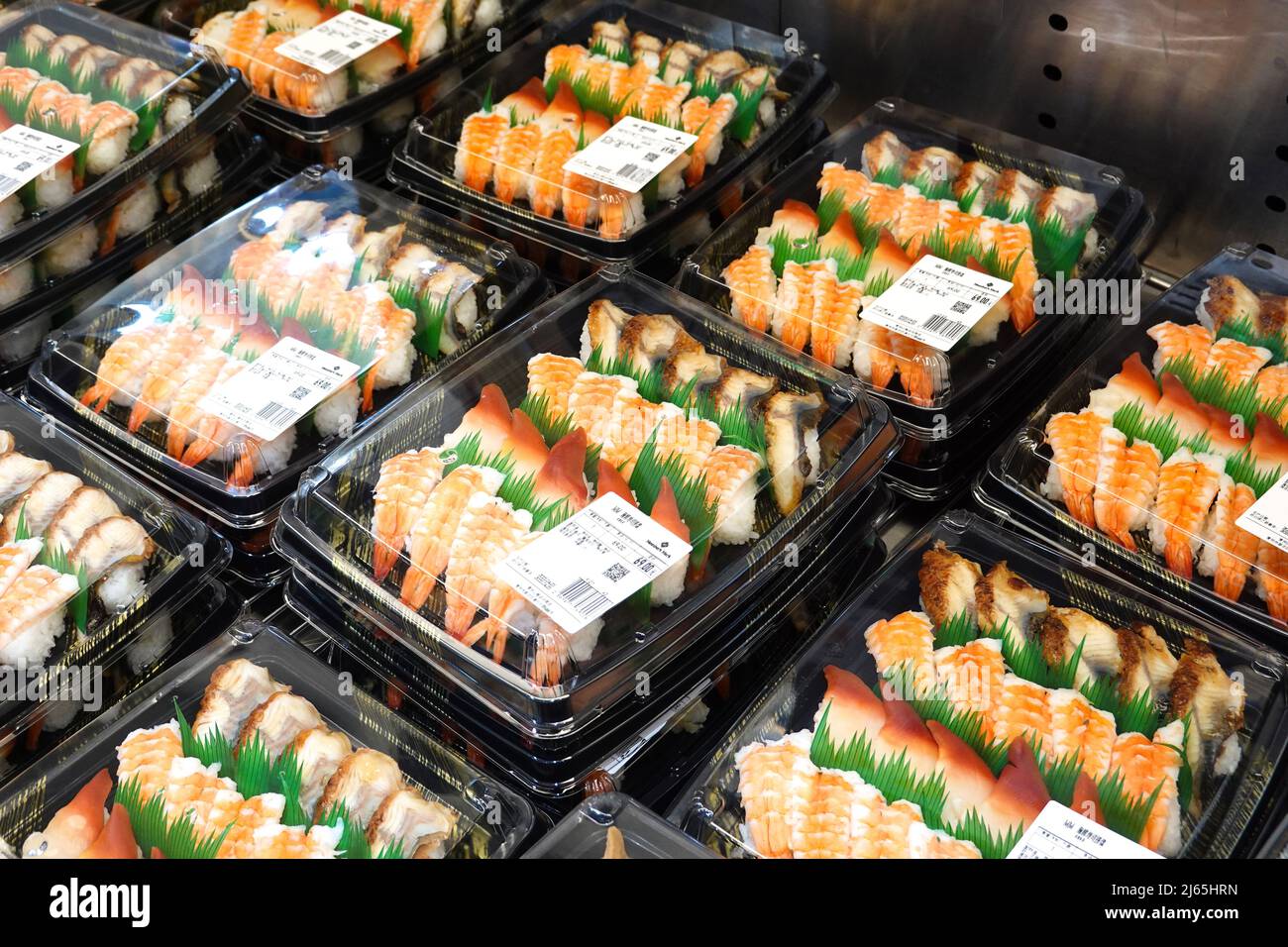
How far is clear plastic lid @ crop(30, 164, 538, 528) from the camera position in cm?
196

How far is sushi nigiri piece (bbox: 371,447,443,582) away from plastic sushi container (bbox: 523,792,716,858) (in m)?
0.47

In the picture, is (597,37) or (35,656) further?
(597,37)

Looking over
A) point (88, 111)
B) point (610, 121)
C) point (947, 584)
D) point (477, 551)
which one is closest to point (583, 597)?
point (477, 551)

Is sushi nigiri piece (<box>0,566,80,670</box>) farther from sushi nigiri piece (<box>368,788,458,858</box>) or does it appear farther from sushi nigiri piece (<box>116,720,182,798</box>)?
sushi nigiri piece (<box>368,788,458,858</box>)

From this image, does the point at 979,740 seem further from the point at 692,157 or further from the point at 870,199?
the point at 692,157

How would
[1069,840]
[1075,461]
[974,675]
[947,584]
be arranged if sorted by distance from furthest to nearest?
[1075,461] < [947,584] < [974,675] < [1069,840]

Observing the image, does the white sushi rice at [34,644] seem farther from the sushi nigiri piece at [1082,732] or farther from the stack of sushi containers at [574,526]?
the sushi nigiri piece at [1082,732]

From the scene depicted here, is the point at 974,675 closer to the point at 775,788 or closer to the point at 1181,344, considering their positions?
the point at 775,788

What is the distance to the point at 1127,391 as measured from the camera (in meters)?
1.91

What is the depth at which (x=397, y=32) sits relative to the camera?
2.63m

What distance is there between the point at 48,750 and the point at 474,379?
2.65 feet

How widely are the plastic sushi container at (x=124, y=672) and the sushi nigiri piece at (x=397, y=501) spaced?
0.26m

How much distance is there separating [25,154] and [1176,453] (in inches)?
81.4
